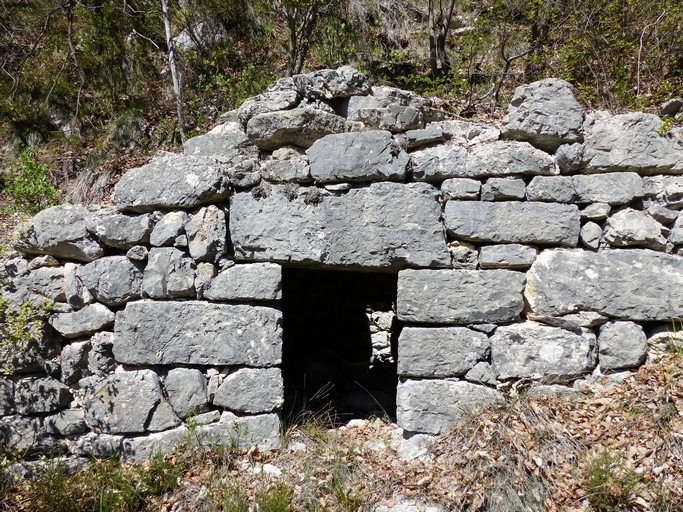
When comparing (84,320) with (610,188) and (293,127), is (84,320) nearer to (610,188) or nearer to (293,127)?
(293,127)

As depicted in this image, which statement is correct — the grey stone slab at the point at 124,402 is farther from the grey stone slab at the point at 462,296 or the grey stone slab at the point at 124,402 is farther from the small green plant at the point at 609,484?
the small green plant at the point at 609,484

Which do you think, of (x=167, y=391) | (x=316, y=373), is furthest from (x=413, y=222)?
(x=316, y=373)

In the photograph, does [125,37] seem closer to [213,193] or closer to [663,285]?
[213,193]

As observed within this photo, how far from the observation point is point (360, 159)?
3461mm

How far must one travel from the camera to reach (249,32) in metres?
7.79

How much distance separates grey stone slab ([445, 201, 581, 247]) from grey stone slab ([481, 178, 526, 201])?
5 centimetres

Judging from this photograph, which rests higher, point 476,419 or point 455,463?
point 476,419

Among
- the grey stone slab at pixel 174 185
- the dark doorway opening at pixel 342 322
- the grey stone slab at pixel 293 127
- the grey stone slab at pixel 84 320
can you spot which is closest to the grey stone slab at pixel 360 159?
the grey stone slab at pixel 293 127

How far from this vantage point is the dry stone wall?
11.0 ft

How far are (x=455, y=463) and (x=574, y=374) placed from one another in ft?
3.25

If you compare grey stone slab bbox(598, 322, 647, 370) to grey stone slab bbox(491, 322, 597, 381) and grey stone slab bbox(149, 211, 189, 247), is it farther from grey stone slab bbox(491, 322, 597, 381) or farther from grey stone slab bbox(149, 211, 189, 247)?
grey stone slab bbox(149, 211, 189, 247)

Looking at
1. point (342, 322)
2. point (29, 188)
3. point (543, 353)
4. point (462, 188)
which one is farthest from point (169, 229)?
point (342, 322)

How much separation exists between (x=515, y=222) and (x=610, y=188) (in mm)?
662

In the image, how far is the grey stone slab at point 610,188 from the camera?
11.0ft
